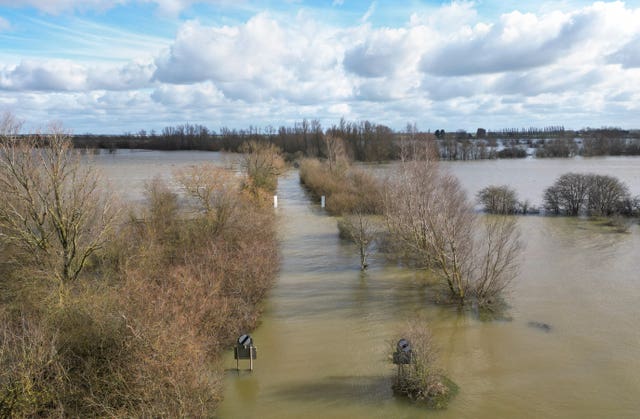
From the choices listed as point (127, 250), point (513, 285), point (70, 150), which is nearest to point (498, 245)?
point (513, 285)

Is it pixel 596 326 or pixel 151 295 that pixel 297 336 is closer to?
pixel 151 295

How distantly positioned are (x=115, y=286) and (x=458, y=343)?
12.2m

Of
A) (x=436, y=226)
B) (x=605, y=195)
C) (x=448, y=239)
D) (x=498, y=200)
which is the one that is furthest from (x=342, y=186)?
(x=448, y=239)

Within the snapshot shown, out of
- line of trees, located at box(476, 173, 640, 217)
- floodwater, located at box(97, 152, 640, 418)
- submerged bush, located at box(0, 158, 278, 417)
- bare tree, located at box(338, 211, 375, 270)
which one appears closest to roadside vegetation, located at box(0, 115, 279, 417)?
submerged bush, located at box(0, 158, 278, 417)

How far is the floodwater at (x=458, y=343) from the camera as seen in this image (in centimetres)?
1181

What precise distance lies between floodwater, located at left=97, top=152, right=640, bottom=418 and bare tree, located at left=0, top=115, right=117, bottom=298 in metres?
8.07

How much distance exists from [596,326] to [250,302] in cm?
1289

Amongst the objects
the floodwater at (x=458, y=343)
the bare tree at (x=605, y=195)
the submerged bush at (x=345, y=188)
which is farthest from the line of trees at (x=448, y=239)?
the bare tree at (x=605, y=195)

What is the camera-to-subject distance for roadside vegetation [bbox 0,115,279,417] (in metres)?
9.67

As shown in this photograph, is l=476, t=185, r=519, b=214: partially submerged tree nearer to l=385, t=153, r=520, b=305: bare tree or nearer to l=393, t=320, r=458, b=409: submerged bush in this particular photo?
l=385, t=153, r=520, b=305: bare tree

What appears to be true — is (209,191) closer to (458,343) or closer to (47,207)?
(47,207)

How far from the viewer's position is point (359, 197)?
Result: 39969 millimetres

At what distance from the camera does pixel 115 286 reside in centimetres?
1571

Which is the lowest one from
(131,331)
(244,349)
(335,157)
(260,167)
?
(244,349)
